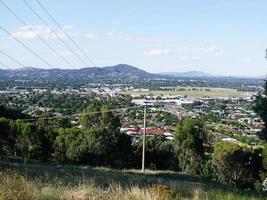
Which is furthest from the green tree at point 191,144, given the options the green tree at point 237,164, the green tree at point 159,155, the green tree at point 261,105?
the green tree at point 261,105

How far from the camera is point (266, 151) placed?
3034cm

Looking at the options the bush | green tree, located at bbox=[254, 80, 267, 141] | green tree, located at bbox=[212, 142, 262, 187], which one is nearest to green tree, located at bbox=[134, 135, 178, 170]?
green tree, located at bbox=[212, 142, 262, 187]

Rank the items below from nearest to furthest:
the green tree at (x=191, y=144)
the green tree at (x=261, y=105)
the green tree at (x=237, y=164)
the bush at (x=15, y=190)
A: the bush at (x=15, y=190), the green tree at (x=261, y=105), the green tree at (x=237, y=164), the green tree at (x=191, y=144)

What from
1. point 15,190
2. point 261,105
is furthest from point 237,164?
point 15,190

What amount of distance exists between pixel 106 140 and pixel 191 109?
42.7 metres

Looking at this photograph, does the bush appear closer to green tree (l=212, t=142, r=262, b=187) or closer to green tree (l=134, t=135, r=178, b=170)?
green tree (l=212, t=142, r=262, b=187)

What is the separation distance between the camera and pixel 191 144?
35156 mm

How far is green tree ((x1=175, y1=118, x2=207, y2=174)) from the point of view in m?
→ 35.1

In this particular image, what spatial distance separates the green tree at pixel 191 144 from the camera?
35.1 meters

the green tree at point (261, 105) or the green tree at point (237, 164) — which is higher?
the green tree at point (261, 105)

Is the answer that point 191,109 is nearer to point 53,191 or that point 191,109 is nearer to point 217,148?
point 217,148

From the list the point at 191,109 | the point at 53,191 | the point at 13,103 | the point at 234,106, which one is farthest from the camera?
the point at 234,106

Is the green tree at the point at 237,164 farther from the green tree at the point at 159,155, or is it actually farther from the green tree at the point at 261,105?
the green tree at the point at 261,105

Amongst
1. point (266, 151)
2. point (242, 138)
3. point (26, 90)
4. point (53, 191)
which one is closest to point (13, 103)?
point (26, 90)
